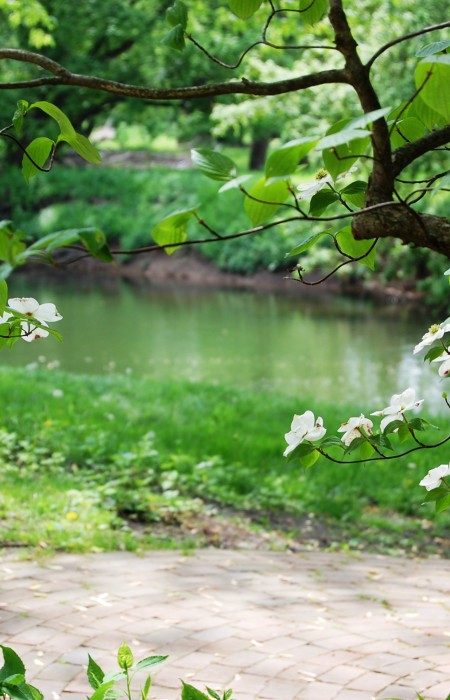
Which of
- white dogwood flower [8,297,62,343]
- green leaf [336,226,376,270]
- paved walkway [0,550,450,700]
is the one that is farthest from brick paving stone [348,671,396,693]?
white dogwood flower [8,297,62,343]

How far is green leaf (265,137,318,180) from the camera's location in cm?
118

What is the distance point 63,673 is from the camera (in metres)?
2.64

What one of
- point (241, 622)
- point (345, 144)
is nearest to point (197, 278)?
point (241, 622)

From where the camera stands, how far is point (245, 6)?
1616 mm

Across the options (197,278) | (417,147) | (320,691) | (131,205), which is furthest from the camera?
(131,205)

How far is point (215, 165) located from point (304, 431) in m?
0.73

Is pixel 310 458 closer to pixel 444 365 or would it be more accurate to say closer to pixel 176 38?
pixel 444 365

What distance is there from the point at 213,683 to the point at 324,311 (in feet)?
48.0

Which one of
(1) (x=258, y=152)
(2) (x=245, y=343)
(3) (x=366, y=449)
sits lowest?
(3) (x=366, y=449)

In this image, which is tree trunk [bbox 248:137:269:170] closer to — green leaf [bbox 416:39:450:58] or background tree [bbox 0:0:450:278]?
background tree [bbox 0:0:450:278]

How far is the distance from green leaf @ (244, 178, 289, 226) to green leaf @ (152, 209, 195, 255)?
0.41ft

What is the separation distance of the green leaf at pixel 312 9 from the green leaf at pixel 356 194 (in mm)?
356

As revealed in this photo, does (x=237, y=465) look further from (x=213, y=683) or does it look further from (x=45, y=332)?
(x=45, y=332)

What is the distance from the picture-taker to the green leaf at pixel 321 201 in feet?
5.11
